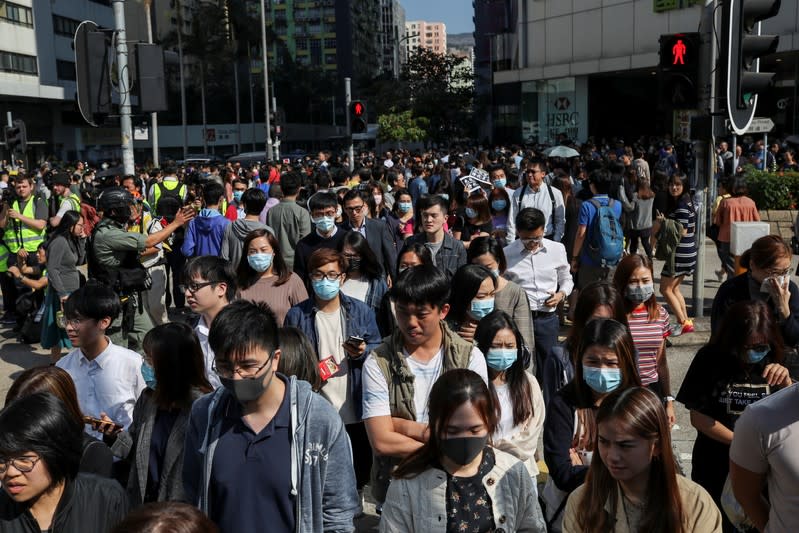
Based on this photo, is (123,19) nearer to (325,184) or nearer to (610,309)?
(325,184)

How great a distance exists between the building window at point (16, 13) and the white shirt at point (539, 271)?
177 feet

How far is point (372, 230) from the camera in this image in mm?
8375

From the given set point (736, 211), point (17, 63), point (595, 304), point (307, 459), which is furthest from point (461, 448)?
point (17, 63)

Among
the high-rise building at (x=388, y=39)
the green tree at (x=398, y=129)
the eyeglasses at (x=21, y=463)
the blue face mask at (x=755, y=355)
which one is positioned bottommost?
the eyeglasses at (x=21, y=463)

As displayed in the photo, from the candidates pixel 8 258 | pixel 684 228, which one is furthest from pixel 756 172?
pixel 8 258

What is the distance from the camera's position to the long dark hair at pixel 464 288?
531 cm

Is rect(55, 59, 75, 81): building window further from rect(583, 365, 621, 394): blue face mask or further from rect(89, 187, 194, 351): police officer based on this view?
rect(583, 365, 621, 394): blue face mask

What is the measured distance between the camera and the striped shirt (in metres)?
4.99

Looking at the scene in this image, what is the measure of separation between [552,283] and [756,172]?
11.9 m

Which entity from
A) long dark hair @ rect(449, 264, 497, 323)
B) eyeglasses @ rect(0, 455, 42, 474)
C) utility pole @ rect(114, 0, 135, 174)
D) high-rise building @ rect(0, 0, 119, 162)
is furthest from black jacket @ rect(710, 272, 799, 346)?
high-rise building @ rect(0, 0, 119, 162)

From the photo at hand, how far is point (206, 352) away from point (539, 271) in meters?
2.92

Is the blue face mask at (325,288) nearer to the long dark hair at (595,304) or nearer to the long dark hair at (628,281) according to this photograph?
the long dark hair at (595,304)

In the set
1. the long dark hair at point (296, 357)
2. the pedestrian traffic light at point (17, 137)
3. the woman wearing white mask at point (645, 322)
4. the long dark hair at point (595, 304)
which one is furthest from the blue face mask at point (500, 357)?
the pedestrian traffic light at point (17, 137)

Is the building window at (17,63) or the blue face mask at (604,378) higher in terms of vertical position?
the building window at (17,63)
